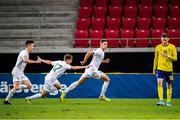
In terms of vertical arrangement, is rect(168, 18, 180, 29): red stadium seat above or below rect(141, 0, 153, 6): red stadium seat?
below

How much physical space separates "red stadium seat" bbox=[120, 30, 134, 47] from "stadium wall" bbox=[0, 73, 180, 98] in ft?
11.8

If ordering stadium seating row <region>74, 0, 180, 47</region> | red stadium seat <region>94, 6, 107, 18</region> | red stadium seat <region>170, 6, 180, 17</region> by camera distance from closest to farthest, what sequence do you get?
stadium seating row <region>74, 0, 180, 47</region> < red stadium seat <region>170, 6, 180, 17</region> < red stadium seat <region>94, 6, 107, 18</region>

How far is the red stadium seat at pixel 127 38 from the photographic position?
74.6ft

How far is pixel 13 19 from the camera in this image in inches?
1016

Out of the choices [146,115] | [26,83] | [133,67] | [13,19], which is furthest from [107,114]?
[13,19]

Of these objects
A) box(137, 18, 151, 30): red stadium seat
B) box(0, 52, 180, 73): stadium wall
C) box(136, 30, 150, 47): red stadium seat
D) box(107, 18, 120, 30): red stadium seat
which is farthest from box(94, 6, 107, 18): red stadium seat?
box(0, 52, 180, 73): stadium wall

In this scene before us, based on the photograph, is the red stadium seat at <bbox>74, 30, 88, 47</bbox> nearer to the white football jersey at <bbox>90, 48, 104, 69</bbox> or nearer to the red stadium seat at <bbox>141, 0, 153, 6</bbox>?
the red stadium seat at <bbox>141, 0, 153, 6</bbox>

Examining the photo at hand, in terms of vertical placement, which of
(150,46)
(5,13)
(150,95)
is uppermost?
(5,13)

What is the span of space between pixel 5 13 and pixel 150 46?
25.3ft

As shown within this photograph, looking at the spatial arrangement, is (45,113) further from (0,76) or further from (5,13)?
(5,13)

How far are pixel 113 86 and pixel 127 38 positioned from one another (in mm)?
3923

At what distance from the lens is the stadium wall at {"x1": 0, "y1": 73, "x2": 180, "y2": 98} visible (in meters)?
19.3

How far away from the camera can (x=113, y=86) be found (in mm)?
19438

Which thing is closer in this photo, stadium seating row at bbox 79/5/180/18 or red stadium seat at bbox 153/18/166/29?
red stadium seat at bbox 153/18/166/29
